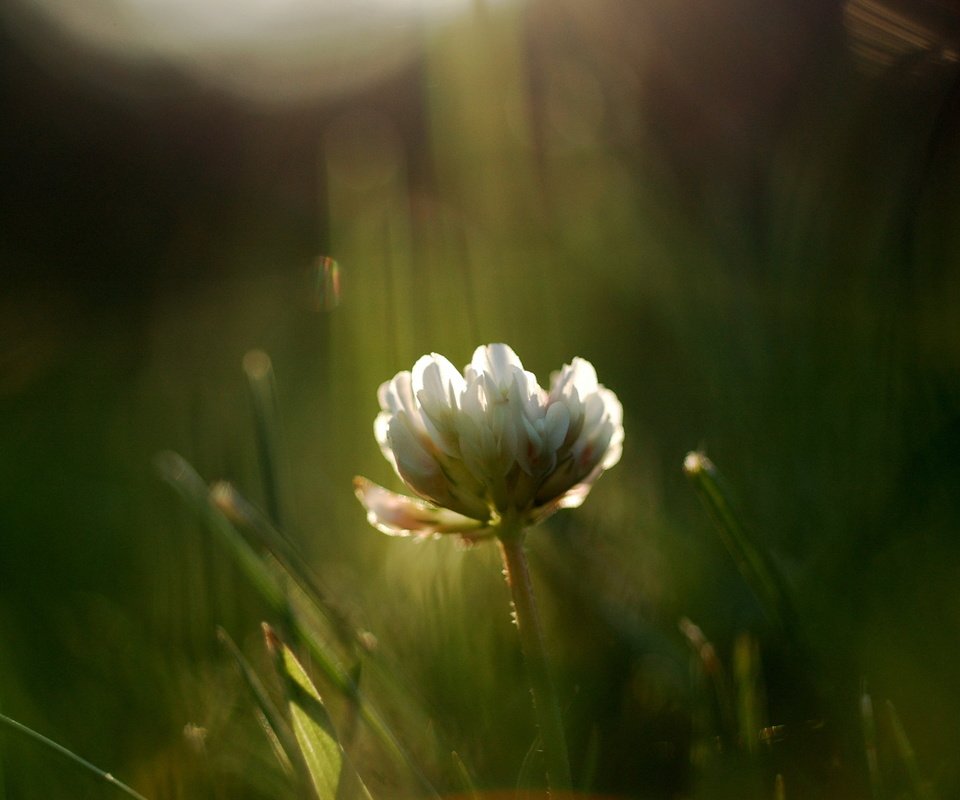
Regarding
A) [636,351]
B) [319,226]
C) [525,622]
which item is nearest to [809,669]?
[525,622]

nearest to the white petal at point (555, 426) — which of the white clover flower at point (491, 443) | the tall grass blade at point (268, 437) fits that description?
the white clover flower at point (491, 443)

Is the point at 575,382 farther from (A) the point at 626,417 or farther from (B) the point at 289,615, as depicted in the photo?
(A) the point at 626,417

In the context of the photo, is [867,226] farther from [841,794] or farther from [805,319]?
[841,794]

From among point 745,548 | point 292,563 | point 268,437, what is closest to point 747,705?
point 745,548

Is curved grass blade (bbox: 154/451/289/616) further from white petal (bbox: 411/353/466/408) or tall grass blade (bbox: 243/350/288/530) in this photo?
white petal (bbox: 411/353/466/408)

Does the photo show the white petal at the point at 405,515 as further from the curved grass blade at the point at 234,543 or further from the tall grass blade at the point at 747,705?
the tall grass blade at the point at 747,705

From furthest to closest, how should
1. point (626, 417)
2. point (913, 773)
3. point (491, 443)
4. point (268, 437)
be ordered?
point (626, 417) → point (268, 437) → point (491, 443) → point (913, 773)
